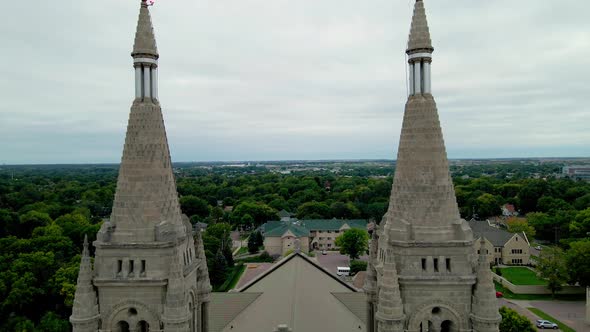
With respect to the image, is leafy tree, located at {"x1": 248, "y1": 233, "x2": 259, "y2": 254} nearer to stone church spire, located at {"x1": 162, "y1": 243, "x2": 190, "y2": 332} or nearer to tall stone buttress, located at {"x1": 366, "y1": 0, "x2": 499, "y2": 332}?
stone church spire, located at {"x1": 162, "y1": 243, "x2": 190, "y2": 332}

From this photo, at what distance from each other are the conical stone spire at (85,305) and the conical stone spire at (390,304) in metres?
12.1

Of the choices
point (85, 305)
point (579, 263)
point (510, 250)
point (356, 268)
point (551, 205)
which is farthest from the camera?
point (551, 205)

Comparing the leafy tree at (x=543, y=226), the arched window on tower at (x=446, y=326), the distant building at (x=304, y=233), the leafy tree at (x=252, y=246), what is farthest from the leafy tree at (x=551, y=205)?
the arched window on tower at (x=446, y=326)

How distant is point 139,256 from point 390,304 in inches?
424

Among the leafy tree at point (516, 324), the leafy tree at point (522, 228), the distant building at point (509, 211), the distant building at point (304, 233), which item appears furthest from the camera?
the distant building at point (509, 211)

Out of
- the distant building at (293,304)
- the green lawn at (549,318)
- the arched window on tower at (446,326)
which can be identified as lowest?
the green lawn at (549,318)

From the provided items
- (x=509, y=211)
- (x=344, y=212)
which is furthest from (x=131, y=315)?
(x=509, y=211)

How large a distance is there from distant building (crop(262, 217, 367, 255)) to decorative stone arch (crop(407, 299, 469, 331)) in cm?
9080

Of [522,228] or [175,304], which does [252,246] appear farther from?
[175,304]

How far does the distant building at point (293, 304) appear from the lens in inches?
996

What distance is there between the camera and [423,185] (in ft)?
59.8

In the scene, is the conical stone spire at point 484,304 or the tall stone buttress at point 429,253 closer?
the conical stone spire at point 484,304

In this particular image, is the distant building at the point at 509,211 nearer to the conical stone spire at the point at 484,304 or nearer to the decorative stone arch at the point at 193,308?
the conical stone spire at the point at 484,304

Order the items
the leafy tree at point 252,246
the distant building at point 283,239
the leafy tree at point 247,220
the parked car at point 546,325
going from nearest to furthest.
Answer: the parked car at point 546,325, the distant building at point 283,239, the leafy tree at point 252,246, the leafy tree at point 247,220
